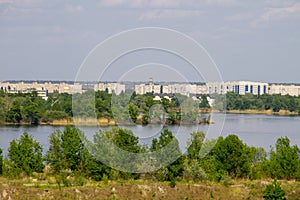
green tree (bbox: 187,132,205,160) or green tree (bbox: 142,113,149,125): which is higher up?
green tree (bbox: 142,113,149,125)

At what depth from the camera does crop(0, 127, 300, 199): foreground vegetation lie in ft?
28.1

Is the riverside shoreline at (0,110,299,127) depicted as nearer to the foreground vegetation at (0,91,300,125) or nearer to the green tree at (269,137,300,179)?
the foreground vegetation at (0,91,300,125)

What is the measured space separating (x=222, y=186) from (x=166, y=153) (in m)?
1.13

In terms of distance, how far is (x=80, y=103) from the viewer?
12.2 m

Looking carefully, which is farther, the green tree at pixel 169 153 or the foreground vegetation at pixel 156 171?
the green tree at pixel 169 153

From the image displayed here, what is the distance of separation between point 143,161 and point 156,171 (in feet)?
0.90

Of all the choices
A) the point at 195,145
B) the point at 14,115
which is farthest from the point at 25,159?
the point at 14,115

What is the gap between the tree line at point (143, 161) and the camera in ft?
29.9

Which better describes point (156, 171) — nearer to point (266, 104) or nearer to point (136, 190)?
point (136, 190)

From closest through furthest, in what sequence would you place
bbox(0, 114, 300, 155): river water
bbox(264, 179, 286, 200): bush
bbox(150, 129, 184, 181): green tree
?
bbox(264, 179, 286, 200): bush, bbox(150, 129, 184, 181): green tree, bbox(0, 114, 300, 155): river water

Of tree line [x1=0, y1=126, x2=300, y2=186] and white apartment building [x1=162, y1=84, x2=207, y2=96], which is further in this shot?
white apartment building [x1=162, y1=84, x2=207, y2=96]

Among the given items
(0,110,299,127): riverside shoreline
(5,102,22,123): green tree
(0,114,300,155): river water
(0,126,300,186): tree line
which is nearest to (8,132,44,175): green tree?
(0,126,300,186): tree line

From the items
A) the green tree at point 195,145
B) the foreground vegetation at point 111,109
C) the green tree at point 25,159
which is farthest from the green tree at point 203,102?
the green tree at point 25,159

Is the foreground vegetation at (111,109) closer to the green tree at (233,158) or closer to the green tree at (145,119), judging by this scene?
the green tree at (145,119)
